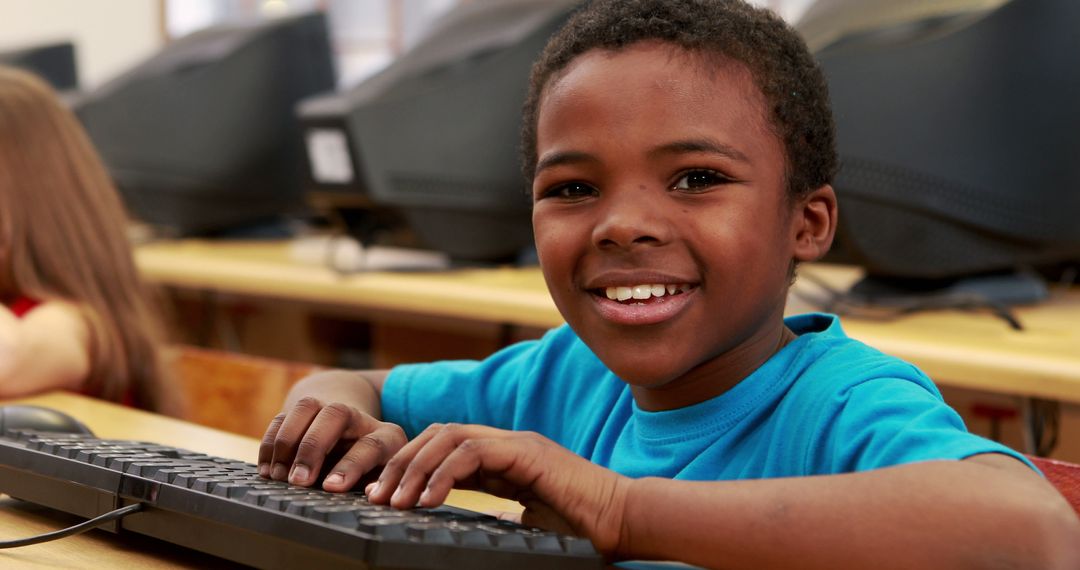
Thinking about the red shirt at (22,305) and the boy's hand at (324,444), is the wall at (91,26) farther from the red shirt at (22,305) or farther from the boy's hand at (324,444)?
the boy's hand at (324,444)

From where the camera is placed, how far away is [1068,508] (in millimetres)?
566

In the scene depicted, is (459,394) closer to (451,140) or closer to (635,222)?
(635,222)

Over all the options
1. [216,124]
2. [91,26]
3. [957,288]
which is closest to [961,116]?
[957,288]

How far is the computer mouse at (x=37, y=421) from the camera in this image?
3.00ft

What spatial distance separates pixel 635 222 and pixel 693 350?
89mm

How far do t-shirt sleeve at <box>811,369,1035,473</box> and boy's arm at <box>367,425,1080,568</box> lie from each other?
0.02m

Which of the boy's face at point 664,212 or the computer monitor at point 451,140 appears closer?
the boy's face at point 664,212

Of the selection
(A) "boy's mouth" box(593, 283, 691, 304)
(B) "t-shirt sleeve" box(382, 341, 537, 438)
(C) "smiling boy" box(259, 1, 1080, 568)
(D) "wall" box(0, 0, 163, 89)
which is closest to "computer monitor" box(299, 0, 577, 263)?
(B) "t-shirt sleeve" box(382, 341, 537, 438)

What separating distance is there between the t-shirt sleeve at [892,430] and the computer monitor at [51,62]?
101 inches

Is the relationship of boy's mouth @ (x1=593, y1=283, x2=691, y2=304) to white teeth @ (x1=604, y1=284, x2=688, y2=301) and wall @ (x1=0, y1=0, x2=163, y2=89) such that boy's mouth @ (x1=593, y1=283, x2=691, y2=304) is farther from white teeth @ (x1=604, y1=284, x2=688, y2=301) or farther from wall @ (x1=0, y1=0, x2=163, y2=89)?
wall @ (x1=0, y1=0, x2=163, y2=89)

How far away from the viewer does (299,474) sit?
704 millimetres

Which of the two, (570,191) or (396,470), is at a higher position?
(570,191)

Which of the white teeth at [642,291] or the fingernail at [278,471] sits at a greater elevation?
the white teeth at [642,291]

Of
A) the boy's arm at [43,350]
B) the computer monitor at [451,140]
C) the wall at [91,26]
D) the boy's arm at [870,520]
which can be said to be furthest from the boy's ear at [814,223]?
the wall at [91,26]
